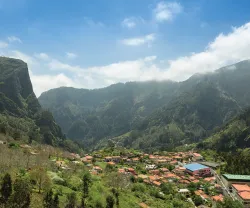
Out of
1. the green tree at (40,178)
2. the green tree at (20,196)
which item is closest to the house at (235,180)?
the green tree at (40,178)

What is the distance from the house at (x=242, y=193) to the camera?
188 ft

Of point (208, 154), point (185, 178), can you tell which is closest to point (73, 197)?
point (185, 178)

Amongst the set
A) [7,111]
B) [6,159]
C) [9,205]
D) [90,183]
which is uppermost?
[7,111]

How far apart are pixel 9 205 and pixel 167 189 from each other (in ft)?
138

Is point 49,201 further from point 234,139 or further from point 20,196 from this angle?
point 234,139

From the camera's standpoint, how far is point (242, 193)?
198 ft

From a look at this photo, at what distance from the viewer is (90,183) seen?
47.4 metres

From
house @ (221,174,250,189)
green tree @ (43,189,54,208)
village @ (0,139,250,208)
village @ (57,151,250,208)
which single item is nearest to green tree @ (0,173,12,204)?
green tree @ (43,189,54,208)

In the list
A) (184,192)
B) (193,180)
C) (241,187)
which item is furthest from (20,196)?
(193,180)

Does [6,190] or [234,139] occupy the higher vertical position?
[6,190]

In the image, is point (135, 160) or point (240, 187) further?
point (135, 160)

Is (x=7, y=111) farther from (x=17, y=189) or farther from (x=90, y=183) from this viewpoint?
(x=17, y=189)

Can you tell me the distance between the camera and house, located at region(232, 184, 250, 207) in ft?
188

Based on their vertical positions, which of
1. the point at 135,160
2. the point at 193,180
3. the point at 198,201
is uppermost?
the point at 135,160
